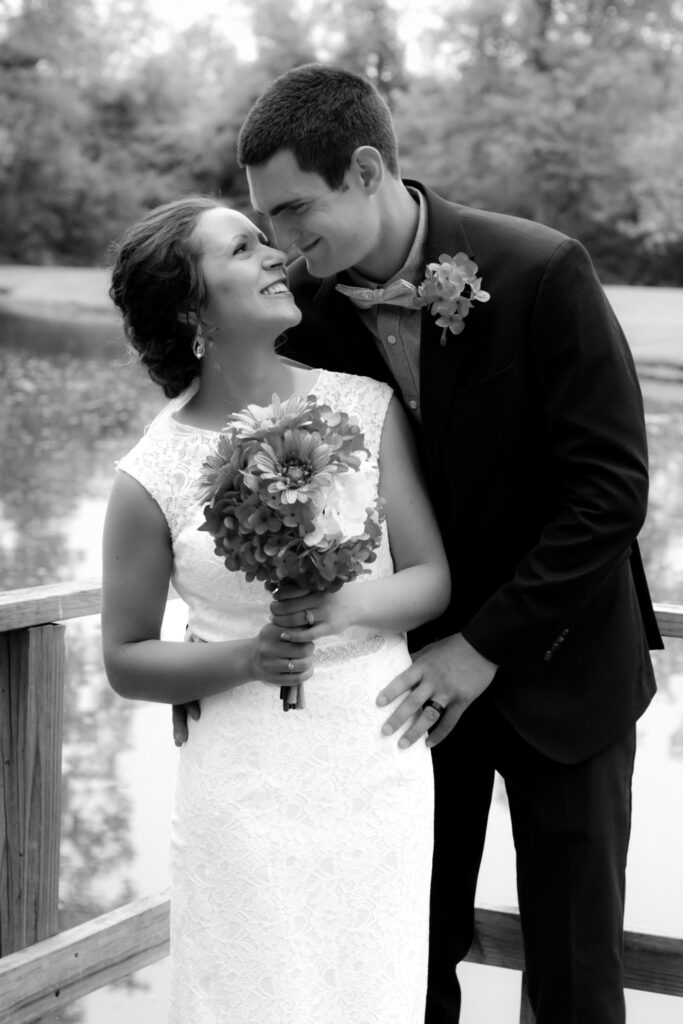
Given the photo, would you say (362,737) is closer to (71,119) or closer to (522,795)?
(522,795)

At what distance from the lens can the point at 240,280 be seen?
225 centimetres

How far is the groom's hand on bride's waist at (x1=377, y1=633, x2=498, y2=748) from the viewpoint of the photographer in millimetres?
2186

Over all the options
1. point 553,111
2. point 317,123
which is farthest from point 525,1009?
point 553,111

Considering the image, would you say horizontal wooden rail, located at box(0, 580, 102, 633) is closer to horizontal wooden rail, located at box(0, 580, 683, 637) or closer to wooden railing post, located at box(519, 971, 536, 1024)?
horizontal wooden rail, located at box(0, 580, 683, 637)

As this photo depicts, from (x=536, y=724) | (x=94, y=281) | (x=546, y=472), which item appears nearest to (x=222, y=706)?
(x=536, y=724)

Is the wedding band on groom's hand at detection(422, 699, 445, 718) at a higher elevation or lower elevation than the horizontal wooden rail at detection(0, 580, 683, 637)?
lower

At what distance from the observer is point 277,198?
2.28m

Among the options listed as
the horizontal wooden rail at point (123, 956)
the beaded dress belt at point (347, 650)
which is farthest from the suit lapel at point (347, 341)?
the horizontal wooden rail at point (123, 956)

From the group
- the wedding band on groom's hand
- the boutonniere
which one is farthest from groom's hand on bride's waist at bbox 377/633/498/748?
the boutonniere

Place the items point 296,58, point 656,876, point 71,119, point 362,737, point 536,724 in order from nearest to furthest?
point 362,737
point 536,724
point 656,876
point 71,119
point 296,58

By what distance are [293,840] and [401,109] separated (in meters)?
24.1

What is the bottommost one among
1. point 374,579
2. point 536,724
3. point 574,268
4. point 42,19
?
point 536,724

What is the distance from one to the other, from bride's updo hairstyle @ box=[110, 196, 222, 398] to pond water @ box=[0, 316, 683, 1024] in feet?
0.39

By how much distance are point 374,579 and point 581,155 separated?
23701 mm
